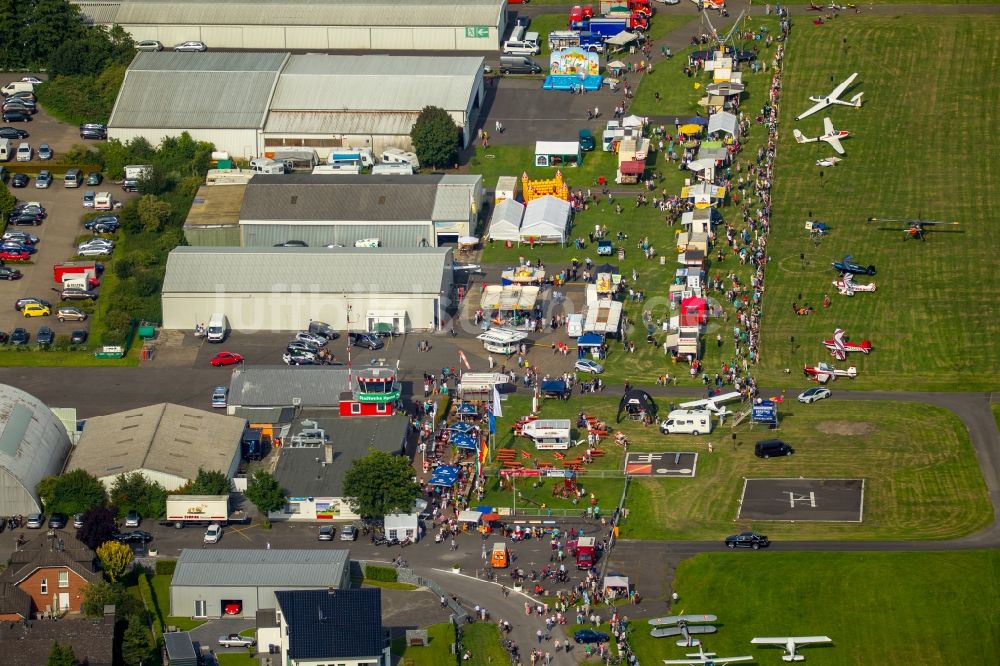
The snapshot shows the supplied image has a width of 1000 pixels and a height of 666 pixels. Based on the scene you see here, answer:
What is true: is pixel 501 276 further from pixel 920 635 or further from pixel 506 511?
pixel 920 635

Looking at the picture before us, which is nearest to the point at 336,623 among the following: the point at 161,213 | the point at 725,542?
the point at 725,542

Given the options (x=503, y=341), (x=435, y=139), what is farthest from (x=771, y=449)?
(x=435, y=139)

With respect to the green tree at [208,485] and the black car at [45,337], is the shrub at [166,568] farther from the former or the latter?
the black car at [45,337]

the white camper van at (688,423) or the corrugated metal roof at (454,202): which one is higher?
the corrugated metal roof at (454,202)

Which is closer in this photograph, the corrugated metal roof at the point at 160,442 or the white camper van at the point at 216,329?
the corrugated metal roof at the point at 160,442

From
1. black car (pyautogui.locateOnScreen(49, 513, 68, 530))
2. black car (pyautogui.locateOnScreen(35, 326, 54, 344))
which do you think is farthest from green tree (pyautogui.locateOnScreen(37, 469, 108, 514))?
black car (pyautogui.locateOnScreen(35, 326, 54, 344))

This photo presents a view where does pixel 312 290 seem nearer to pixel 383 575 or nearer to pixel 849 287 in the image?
pixel 383 575

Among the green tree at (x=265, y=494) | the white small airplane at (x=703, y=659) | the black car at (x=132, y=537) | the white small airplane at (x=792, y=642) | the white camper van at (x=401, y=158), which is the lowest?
the white small airplane at (x=703, y=659)

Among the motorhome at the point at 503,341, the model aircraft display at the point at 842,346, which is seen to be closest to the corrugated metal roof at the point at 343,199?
the motorhome at the point at 503,341
